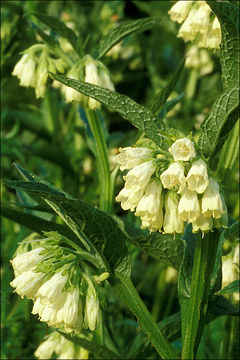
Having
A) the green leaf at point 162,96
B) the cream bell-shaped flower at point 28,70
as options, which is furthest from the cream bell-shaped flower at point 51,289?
the cream bell-shaped flower at point 28,70

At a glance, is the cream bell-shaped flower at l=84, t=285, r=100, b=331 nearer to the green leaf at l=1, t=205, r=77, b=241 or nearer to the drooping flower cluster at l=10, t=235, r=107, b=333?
the drooping flower cluster at l=10, t=235, r=107, b=333

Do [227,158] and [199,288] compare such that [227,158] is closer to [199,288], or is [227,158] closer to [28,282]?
[199,288]

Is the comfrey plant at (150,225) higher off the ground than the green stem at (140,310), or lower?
higher

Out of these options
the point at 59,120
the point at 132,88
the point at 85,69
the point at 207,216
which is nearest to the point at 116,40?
the point at 85,69

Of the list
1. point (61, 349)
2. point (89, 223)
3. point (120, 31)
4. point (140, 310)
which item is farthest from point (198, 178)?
point (61, 349)

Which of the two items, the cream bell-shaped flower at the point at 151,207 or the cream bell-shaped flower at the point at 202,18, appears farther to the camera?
the cream bell-shaped flower at the point at 202,18

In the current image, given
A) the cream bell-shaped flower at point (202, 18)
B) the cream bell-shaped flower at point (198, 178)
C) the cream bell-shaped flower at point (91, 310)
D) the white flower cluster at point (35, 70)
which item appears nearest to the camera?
the cream bell-shaped flower at point (198, 178)

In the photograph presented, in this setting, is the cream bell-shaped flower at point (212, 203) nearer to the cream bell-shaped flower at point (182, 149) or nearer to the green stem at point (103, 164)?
the cream bell-shaped flower at point (182, 149)
